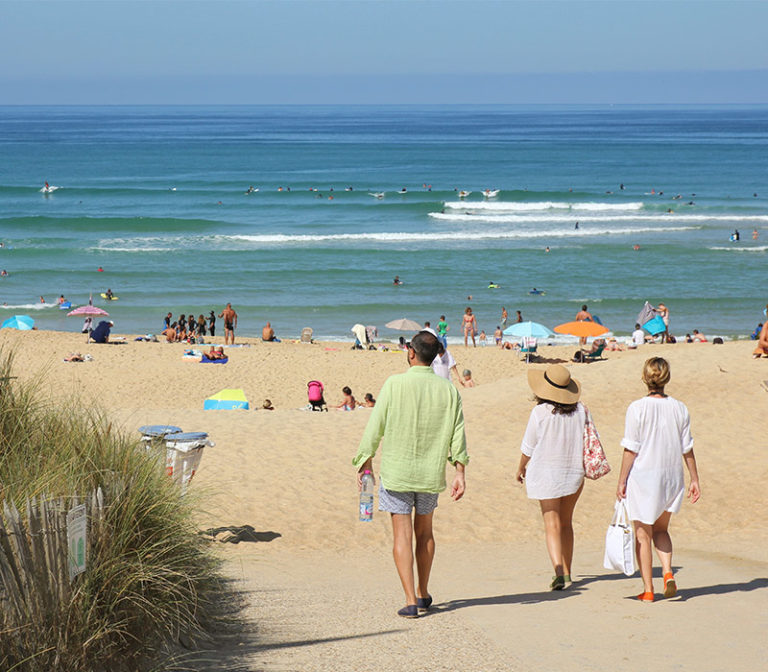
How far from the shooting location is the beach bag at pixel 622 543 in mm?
5824

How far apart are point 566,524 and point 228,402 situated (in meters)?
10.3

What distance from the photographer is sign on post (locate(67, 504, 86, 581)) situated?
3963mm

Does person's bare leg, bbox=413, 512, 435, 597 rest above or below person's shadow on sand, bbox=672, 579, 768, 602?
above

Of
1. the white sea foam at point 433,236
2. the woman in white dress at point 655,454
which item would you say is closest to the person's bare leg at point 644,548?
the woman in white dress at point 655,454

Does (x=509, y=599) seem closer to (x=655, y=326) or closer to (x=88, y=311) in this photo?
(x=655, y=326)

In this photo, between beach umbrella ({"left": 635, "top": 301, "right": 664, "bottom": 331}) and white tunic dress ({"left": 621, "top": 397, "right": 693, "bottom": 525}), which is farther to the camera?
beach umbrella ({"left": 635, "top": 301, "right": 664, "bottom": 331})

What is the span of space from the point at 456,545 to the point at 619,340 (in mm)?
19891

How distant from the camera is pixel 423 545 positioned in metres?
5.46

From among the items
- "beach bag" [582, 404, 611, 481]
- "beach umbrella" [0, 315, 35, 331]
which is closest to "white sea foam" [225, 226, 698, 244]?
"beach umbrella" [0, 315, 35, 331]

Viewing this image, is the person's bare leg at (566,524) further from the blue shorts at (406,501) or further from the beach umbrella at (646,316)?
the beach umbrella at (646,316)

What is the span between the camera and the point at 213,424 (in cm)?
1262

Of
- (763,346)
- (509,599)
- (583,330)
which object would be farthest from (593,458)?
(583,330)

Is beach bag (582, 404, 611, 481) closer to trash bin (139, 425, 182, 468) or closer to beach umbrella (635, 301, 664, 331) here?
trash bin (139, 425, 182, 468)

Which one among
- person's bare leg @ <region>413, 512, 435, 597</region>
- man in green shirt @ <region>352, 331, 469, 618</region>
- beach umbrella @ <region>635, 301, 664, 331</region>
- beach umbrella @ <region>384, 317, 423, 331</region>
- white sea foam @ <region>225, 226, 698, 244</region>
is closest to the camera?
man in green shirt @ <region>352, 331, 469, 618</region>
